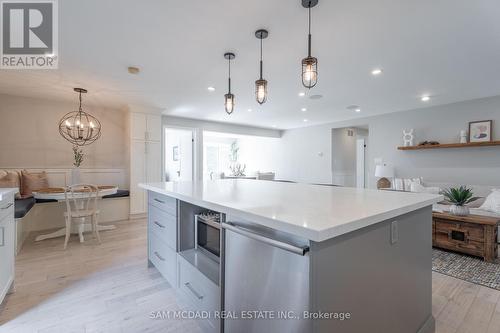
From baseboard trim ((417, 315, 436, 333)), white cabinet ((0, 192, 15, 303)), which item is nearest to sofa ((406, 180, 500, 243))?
baseboard trim ((417, 315, 436, 333))

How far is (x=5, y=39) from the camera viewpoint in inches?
91.2

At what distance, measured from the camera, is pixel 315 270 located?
0.88 metres

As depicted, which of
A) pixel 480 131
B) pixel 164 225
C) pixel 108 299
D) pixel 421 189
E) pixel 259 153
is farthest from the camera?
pixel 259 153

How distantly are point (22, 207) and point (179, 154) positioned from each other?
3.84m

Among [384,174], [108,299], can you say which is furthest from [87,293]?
[384,174]

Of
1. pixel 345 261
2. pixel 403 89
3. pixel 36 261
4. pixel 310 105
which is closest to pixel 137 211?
pixel 36 261

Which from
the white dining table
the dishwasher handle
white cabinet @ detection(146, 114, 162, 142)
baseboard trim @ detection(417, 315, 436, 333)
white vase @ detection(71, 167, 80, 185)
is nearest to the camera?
the dishwasher handle

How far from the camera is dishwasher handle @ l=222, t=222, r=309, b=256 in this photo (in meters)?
0.90

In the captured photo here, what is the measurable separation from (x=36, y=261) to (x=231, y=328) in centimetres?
286

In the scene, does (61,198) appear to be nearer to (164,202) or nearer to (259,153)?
(164,202)

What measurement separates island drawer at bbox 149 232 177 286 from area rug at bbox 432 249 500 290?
2.78m

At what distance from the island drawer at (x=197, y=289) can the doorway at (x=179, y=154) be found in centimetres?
459

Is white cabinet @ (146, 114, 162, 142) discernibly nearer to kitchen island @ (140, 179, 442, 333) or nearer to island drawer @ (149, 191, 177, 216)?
island drawer @ (149, 191, 177, 216)

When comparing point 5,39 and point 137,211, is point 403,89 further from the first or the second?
point 137,211
